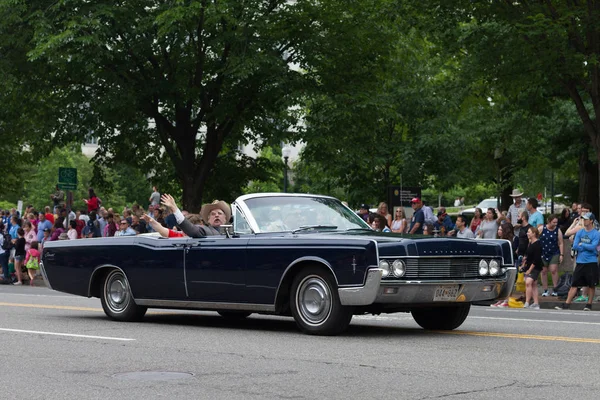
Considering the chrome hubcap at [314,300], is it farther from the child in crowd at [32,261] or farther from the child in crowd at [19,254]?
the child in crowd at [19,254]

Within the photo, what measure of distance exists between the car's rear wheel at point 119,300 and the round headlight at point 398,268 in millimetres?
4060

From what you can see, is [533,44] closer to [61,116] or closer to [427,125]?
[61,116]

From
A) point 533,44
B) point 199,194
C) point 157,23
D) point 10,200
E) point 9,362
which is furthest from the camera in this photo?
point 10,200

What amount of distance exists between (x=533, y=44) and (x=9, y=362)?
1818cm

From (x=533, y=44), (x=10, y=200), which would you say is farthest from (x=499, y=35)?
(x=10, y=200)

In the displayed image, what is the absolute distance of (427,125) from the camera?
46.5m

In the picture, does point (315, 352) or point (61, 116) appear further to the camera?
point (61, 116)

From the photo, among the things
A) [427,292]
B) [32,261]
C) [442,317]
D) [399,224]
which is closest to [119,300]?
[442,317]

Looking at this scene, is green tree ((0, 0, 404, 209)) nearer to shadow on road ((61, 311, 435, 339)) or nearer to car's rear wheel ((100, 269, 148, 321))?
shadow on road ((61, 311, 435, 339))

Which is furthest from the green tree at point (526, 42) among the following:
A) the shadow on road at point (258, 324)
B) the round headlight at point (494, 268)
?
the round headlight at point (494, 268)

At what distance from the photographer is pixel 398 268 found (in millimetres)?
11555

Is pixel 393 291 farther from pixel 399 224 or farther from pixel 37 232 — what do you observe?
pixel 37 232

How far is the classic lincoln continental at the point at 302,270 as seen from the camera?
11.6 meters

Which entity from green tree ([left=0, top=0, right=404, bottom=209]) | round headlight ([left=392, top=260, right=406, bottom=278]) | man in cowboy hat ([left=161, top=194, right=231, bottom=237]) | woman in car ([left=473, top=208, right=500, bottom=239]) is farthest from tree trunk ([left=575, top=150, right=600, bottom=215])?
round headlight ([left=392, top=260, right=406, bottom=278])
